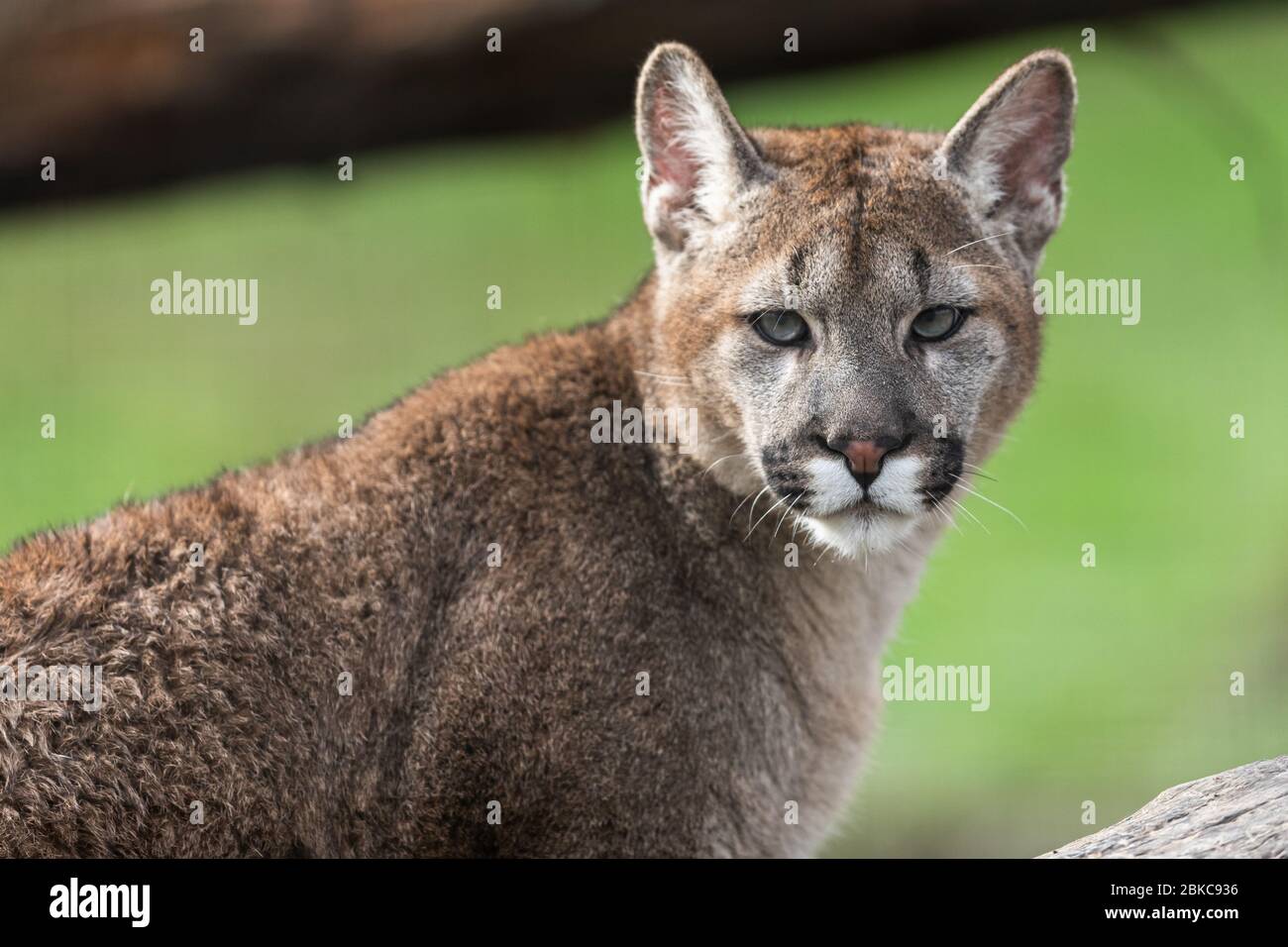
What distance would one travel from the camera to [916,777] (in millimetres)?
13633

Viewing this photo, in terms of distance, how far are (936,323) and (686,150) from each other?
64.2 inches

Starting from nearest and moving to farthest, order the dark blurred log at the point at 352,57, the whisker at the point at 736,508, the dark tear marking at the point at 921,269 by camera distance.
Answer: the dark tear marking at the point at 921,269 → the whisker at the point at 736,508 → the dark blurred log at the point at 352,57

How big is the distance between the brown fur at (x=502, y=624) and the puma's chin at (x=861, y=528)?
591mm

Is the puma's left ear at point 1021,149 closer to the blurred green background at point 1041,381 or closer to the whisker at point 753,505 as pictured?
the whisker at point 753,505

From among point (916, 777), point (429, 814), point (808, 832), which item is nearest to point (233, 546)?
point (429, 814)

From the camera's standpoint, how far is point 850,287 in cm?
745

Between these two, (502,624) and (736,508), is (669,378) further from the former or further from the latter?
(502,624)

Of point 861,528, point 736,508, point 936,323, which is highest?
point 936,323

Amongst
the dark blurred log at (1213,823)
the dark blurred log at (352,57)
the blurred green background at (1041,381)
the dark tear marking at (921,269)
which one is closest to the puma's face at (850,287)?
the dark tear marking at (921,269)

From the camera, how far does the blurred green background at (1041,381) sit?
1405 cm

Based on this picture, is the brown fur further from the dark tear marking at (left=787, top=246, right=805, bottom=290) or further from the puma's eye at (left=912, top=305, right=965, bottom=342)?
the puma's eye at (left=912, top=305, right=965, bottom=342)

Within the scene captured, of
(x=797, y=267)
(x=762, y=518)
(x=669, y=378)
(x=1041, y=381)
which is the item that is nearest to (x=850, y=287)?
(x=797, y=267)

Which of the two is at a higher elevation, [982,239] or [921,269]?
[982,239]

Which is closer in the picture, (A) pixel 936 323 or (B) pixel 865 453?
(B) pixel 865 453
